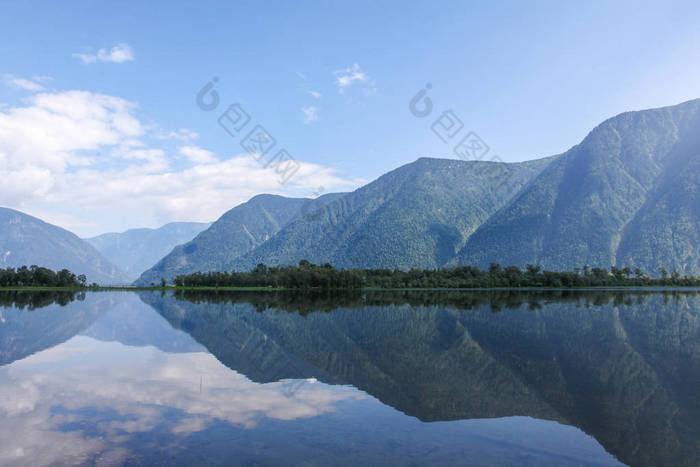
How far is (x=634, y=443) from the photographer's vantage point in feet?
34.0

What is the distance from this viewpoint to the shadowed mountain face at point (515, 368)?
12023 mm

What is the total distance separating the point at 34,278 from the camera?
5527 inches

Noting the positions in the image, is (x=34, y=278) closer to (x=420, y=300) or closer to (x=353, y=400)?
(x=420, y=300)

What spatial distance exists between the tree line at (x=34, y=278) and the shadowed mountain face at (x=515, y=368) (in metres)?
137

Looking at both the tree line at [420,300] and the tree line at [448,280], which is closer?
the tree line at [420,300]

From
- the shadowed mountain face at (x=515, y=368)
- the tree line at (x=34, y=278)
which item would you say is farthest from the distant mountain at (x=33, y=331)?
the tree line at (x=34, y=278)

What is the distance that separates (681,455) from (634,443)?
3.05 ft

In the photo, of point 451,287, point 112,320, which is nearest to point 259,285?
point 451,287

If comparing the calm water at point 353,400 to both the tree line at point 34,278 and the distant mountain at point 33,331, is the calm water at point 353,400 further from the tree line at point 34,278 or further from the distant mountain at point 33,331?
the tree line at point 34,278

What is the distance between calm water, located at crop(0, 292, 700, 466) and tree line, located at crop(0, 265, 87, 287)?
137 m

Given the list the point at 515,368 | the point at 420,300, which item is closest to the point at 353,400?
the point at 515,368

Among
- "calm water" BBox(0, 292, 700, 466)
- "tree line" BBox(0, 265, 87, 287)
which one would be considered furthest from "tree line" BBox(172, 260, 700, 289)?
"calm water" BBox(0, 292, 700, 466)

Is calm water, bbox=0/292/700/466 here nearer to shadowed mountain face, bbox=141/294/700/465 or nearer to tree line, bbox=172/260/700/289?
shadowed mountain face, bbox=141/294/700/465

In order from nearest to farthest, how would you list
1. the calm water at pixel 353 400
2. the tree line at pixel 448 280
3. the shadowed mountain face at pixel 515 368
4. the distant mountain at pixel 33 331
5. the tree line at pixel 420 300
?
the calm water at pixel 353 400 → the shadowed mountain face at pixel 515 368 → the distant mountain at pixel 33 331 → the tree line at pixel 420 300 → the tree line at pixel 448 280
